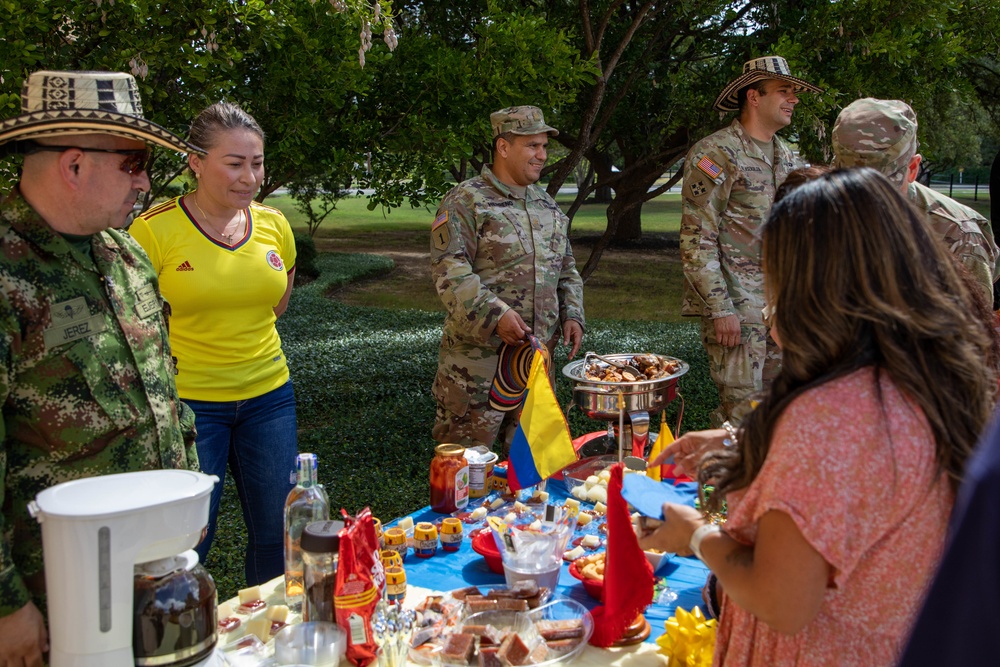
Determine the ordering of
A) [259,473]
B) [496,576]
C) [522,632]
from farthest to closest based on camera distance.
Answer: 1. [259,473]
2. [496,576]
3. [522,632]

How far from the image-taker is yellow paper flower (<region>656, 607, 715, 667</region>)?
6.13ft

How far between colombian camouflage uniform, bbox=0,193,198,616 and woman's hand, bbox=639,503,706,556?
1.19m

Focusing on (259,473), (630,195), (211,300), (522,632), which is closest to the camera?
(522,632)

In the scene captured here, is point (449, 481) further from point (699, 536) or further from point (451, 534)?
point (699, 536)

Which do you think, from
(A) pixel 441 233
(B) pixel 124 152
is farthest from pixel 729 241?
(B) pixel 124 152

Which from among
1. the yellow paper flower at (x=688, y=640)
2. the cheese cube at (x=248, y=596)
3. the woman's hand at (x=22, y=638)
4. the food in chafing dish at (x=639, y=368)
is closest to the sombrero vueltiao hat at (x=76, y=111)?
the woman's hand at (x=22, y=638)

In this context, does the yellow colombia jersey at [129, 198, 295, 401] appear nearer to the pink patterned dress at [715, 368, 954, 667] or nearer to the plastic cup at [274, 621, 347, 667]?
the plastic cup at [274, 621, 347, 667]

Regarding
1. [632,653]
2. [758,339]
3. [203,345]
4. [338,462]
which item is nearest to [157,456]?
[203,345]

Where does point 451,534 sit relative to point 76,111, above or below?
below

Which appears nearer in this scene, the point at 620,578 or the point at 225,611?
the point at 620,578

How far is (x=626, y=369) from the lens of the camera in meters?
3.41

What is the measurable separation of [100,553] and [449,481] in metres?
1.40

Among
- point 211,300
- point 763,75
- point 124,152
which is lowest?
point 211,300

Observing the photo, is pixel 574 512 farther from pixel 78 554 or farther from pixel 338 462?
pixel 338 462
